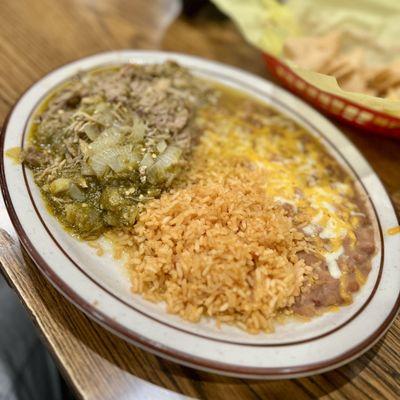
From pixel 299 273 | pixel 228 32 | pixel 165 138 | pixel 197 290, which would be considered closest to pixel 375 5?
pixel 228 32

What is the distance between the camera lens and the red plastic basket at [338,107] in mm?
2303

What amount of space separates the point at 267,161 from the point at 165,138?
20.2 inches

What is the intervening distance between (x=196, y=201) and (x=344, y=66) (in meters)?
1.36

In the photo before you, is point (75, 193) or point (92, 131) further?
point (92, 131)

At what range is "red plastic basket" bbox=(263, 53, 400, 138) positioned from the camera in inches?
90.7

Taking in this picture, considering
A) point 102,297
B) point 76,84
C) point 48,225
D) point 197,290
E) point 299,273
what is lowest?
point 299,273

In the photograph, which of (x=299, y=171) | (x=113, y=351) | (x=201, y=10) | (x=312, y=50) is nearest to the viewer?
(x=113, y=351)

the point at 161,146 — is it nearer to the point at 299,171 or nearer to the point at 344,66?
the point at 299,171

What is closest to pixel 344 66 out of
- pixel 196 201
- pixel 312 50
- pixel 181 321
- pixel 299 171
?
pixel 312 50

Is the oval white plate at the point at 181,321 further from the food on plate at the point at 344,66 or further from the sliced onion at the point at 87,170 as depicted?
the food on plate at the point at 344,66

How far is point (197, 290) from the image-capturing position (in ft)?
4.89

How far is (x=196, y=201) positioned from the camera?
67.7 inches

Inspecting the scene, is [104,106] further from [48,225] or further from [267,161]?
[267,161]

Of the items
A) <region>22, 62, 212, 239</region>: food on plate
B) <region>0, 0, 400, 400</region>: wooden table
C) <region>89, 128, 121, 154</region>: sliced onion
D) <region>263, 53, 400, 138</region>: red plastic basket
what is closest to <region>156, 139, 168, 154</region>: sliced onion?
<region>22, 62, 212, 239</region>: food on plate
